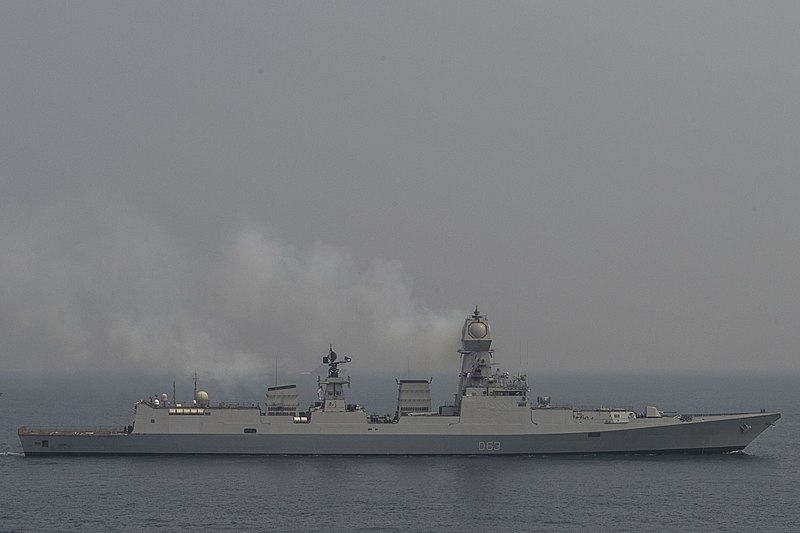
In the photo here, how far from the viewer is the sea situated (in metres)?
38.7

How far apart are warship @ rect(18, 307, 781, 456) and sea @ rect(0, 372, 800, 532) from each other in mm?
767

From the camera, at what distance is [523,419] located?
51.9 m

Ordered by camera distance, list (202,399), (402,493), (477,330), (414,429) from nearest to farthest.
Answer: (402,493) → (414,429) → (202,399) → (477,330)

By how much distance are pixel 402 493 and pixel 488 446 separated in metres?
9.52

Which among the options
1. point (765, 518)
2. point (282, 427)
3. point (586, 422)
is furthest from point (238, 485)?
point (765, 518)

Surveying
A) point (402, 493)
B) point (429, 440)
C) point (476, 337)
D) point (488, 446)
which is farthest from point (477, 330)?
point (402, 493)

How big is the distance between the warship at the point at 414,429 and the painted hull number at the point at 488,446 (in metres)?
0.05

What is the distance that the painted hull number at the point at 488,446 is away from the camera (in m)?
51.8

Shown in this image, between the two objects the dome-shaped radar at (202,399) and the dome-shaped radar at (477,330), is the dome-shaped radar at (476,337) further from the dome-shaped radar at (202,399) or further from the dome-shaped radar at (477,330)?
the dome-shaped radar at (202,399)

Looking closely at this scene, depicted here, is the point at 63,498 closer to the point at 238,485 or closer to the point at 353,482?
the point at 238,485

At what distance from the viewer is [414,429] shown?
51875 millimetres

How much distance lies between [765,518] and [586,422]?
520 inches

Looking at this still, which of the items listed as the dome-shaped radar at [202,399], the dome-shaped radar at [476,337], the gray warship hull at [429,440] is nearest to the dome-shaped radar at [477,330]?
the dome-shaped radar at [476,337]

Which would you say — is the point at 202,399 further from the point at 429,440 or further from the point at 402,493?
the point at 402,493
